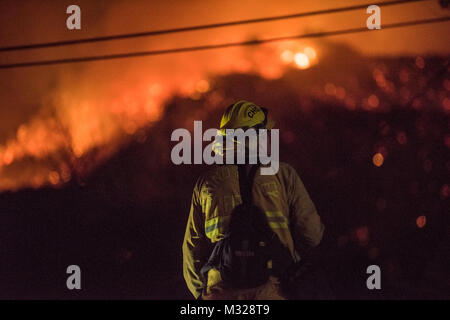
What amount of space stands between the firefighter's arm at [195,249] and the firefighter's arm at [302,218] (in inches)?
22.4

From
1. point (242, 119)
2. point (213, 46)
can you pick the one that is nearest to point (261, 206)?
point (242, 119)

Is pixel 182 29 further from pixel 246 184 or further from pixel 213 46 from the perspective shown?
pixel 246 184

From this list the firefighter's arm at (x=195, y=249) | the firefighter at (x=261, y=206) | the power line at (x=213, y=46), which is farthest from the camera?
the power line at (x=213, y=46)

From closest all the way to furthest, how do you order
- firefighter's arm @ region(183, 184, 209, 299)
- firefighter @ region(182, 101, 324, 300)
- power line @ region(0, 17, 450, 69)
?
firefighter @ region(182, 101, 324, 300) → firefighter's arm @ region(183, 184, 209, 299) → power line @ region(0, 17, 450, 69)

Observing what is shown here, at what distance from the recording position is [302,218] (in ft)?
10.1

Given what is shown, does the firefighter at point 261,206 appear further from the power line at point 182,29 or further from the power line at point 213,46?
the power line at point 182,29

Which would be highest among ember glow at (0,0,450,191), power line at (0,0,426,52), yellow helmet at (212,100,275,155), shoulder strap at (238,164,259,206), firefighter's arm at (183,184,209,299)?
power line at (0,0,426,52)

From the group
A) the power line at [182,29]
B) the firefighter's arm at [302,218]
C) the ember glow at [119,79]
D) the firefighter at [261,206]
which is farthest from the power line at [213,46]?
the firefighter's arm at [302,218]

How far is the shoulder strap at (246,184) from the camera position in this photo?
10.0 ft

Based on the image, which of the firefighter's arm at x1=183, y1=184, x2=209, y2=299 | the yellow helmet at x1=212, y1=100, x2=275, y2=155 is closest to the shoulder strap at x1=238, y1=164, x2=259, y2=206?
the yellow helmet at x1=212, y1=100, x2=275, y2=155

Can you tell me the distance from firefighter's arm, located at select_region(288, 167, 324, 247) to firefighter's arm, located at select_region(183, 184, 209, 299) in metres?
0.57

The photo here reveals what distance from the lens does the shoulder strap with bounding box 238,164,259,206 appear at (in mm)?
3057

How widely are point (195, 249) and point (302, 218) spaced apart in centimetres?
69

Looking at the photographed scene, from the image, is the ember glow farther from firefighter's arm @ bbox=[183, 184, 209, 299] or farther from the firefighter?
firefighter's arm @ bbox=[183, 184, 209, 299]
